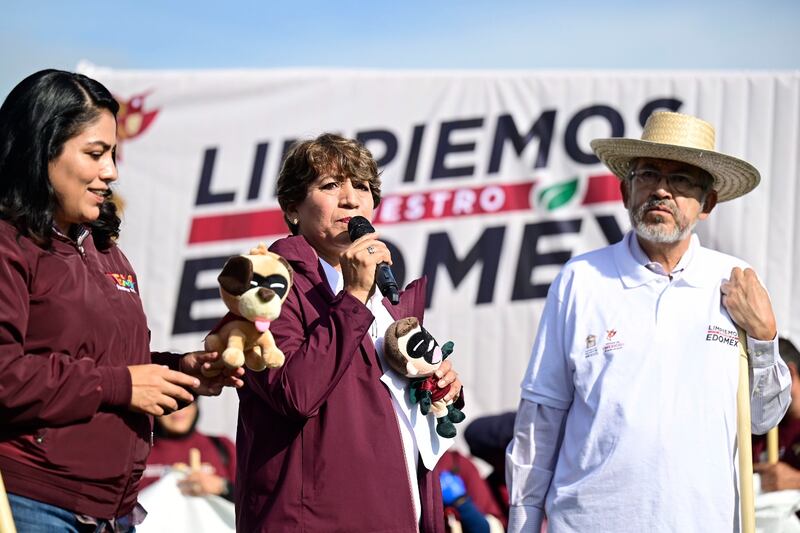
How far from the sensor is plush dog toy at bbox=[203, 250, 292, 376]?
225 cm

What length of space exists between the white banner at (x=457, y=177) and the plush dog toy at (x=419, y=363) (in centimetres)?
287

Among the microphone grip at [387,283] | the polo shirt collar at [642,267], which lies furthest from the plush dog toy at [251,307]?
the polo shirt collar at [642,267]

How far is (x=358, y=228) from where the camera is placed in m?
2.75

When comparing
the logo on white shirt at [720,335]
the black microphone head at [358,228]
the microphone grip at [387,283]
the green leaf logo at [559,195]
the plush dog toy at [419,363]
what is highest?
Answer: the green leaf logo at [559,195]

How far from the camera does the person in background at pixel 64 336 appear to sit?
211 cm

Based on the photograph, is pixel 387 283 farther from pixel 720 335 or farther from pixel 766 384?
pixel 766 384

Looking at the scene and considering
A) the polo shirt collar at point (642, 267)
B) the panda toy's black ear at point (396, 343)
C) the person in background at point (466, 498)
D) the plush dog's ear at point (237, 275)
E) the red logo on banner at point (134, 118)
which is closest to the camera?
the plush dog's ear at point (237, 275)

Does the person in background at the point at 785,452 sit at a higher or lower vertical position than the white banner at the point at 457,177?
lower

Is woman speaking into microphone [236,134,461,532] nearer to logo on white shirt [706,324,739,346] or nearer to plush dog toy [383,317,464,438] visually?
plush dog toy [383,317,464,438]

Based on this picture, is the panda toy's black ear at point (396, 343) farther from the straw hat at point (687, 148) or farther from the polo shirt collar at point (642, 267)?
the straw hat at point (687, 148)

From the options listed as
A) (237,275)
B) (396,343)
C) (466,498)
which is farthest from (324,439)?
(466,498)

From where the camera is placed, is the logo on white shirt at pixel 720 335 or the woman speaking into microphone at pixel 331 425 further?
the logo on white shirt at pixel 720 335

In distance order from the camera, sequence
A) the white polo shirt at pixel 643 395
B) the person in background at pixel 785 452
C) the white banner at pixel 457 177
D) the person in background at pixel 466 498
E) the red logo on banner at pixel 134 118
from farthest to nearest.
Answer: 1. the red logo on banner at pixel 134 118
2. the white banner at pixel 457 177
3. the person in background at pixel 466 498
4. the person in background at pixel 785 452
5. the white polo shirt at pixel 643 395

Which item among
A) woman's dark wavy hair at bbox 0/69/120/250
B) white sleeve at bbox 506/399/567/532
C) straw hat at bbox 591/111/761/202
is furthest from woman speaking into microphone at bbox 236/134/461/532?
straw hat at bbox 591/111/761/202
